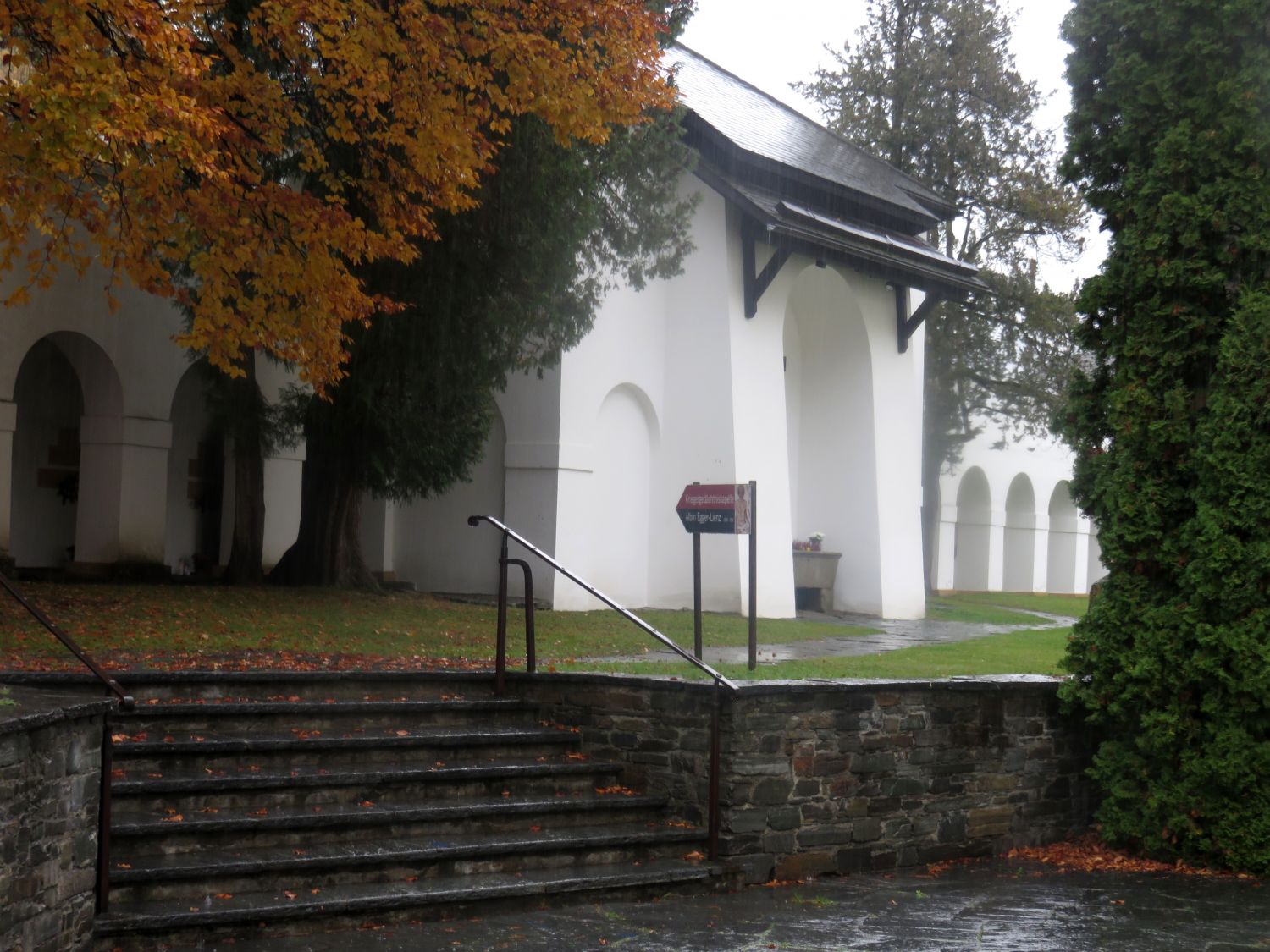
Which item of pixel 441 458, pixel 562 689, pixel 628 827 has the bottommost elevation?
pixel 628 827

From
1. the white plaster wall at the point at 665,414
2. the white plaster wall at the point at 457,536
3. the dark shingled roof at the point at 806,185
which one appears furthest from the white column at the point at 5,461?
the dark shingled roof at the point at 806,185

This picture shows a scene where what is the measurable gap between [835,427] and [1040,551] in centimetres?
1750

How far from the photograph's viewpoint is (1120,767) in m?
8.67

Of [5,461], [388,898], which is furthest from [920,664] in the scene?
[5,461]

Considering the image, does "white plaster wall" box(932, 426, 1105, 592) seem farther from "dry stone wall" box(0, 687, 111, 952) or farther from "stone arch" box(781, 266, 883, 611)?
"dry stone wall" box(0, 687, 111, 952)

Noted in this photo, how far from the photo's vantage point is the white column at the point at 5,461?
14938 mm

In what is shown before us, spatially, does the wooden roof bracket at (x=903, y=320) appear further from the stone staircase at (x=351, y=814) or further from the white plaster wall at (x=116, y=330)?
the stone staircase at (x=351, y=814)

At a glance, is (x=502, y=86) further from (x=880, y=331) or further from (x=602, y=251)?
(x=880, y=331)

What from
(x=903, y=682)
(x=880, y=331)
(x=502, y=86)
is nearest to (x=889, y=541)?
(x=880, y=331)

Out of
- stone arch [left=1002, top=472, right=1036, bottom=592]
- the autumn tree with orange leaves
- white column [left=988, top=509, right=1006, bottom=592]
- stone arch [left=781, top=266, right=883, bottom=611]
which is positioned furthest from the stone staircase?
stone arch [left=1002, top=472, right=1036, bottom=592]

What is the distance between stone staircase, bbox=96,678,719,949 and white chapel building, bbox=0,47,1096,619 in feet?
28.4

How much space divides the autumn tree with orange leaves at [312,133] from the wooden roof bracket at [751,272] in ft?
19.0

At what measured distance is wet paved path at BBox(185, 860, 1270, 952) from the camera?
601 centimetres

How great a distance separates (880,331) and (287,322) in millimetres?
10963
